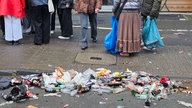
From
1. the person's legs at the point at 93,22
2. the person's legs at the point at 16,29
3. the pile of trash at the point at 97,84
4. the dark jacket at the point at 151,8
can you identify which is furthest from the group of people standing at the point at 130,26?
the person's legs at the point at 16,29

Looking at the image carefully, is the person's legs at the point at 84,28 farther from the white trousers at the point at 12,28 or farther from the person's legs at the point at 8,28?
the person's legs at the point at 8,28

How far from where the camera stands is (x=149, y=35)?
8375 mm

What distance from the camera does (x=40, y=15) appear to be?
882 centimetres

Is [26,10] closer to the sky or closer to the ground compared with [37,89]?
closer to the sky

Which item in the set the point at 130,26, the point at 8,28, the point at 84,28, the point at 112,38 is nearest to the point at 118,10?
the point at 130,26

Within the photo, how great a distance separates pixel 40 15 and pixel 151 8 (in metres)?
2.44

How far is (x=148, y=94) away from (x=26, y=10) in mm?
4374

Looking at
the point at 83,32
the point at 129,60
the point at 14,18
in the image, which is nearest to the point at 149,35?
the point at 129,60

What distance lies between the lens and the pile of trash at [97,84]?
238 inches

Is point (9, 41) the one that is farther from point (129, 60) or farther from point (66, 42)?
point (129, 60)

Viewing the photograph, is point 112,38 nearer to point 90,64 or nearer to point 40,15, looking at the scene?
point 90,64

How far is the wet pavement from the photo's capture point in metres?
5.87

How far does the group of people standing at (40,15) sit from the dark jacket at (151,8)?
36.8 inches

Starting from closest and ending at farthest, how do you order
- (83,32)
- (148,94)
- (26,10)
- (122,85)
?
(148,94), (122,85), (83,32), (26,10)
